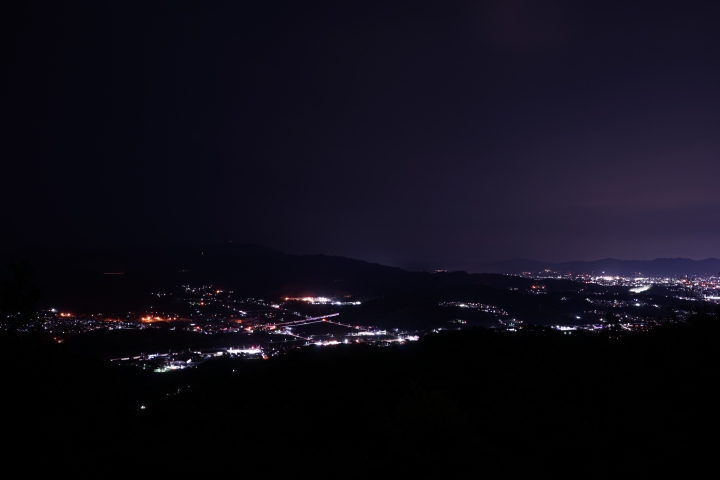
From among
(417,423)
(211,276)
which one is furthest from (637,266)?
(417,423)

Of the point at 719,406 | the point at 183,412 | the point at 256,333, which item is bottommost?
the point at 256,333

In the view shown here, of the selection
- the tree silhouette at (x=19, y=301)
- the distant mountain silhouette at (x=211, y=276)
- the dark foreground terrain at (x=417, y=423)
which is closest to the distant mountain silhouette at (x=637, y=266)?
the distant mountain silhouette at (x=211, y=276)

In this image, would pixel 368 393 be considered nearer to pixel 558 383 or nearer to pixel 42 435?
pixel 558 383

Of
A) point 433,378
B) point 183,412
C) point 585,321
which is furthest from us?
point 585,321

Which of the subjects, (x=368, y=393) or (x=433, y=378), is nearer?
(x=368, y=393)

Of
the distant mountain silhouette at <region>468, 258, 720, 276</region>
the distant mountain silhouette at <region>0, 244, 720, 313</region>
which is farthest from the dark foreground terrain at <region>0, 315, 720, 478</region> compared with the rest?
the distant mountain silhouette at <region>468, 258, 720, 276</region>

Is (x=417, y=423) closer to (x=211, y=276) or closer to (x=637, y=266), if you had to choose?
(x=211, y=276)

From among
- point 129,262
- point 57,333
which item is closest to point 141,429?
point 57,333
